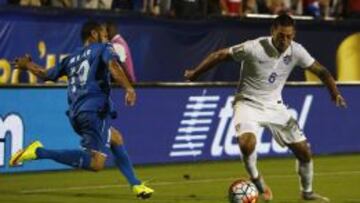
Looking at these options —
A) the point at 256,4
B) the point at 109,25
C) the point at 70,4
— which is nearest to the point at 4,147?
the point at 109,25

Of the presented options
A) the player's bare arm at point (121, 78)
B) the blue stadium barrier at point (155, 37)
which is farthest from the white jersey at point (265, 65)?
the blue stadium barrier at point (155, 37)

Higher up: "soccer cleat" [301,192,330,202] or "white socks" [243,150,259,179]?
"white socks" [243,150,259,179]

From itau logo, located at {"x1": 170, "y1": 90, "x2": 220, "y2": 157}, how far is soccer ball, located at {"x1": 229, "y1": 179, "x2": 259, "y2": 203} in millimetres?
5994

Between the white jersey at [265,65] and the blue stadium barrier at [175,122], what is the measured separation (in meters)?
4.21

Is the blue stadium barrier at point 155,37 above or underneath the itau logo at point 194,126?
above

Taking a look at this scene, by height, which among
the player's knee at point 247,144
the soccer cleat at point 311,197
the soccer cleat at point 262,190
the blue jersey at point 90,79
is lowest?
the soccer cleat at point 311,197

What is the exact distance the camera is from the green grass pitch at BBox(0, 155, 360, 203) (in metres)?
12.2

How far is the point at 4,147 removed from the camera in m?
14.6

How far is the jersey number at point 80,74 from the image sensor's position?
38.8ft

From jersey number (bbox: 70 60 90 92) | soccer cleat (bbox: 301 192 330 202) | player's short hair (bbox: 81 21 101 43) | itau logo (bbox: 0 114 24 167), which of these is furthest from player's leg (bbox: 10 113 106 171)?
itau logo (bbox: 0 114 24 167)

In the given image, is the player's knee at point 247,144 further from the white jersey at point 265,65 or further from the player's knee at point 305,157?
the player's knee at point 305,157

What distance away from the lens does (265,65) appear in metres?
11.8

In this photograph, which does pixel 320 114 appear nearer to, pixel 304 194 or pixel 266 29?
pixel 266 29

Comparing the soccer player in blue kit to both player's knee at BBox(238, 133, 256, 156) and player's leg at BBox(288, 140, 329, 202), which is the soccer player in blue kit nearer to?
player's knee at BBox(238, 133, 256, 156)
